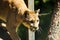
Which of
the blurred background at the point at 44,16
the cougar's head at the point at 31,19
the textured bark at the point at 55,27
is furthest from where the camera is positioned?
the blurred background at the point at 44,16

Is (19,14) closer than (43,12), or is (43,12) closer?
(19,14)

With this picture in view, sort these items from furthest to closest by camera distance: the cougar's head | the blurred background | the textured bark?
the blurred background
the textured bark
the cougar's head

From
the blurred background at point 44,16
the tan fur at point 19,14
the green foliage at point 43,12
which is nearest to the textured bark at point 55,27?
the blurred background at point 44,16

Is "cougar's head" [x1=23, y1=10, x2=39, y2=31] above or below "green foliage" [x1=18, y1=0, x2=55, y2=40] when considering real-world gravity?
above

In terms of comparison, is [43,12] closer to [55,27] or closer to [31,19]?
[55,27]

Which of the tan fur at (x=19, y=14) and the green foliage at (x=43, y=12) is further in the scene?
the green foliage at (x=43, y=12)

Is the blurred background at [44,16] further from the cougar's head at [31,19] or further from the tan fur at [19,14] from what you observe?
the cougar's head at [31,19]

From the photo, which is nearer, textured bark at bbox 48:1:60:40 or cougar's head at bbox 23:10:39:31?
cougar's head at bbox 23:10:39:31

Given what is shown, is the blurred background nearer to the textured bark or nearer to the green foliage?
the green foliage

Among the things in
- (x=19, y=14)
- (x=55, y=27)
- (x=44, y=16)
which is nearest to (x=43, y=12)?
(x=44, y=16)

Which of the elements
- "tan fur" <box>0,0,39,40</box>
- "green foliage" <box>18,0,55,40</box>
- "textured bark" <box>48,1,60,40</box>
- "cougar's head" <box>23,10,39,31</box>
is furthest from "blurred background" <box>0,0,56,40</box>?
"cougar's head" <box>23,10,39,31</box>

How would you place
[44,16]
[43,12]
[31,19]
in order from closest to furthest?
1. [31,19]
2. [43,12]
3. [44,16]

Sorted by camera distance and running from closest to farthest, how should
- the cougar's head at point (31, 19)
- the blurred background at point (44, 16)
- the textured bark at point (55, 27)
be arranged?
the cougar's head at point (31, 19)
the textured bark at point (55, 27)
the blurred background at point (44, 16)

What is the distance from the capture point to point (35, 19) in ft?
20.0
